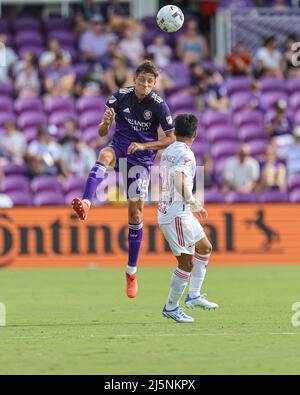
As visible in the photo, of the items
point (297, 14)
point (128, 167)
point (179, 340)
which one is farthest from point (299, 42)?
point (179, 340)

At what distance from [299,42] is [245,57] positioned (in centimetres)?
149

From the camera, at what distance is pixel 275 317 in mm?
12461

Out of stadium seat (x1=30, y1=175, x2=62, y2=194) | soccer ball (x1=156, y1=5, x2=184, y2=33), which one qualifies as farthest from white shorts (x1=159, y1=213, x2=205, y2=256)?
stadium seat (x1=30, y1=175, x2=62, y2=194)

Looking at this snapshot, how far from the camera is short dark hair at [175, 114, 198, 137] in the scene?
11.4m

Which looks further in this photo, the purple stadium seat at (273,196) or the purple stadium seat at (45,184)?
the purple stadium seat at (45,184)

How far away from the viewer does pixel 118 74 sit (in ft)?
78.0

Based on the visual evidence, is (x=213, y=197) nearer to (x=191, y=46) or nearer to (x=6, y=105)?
(x=191, y=46)

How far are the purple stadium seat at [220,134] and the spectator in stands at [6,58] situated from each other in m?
4.66

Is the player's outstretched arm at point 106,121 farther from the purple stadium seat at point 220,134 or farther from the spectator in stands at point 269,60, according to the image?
the spectator in stands at point 269,60

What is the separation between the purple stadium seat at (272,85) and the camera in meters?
25.2

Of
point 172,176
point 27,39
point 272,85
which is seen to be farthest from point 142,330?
point 27,39

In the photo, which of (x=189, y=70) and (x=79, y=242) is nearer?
(x=79, y=242)

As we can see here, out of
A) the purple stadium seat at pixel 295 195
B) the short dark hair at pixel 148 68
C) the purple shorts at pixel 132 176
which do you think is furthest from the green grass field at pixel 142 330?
the purple stadium seat at pixel 295 195

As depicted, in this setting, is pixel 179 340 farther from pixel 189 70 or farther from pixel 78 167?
pixel 189 70
